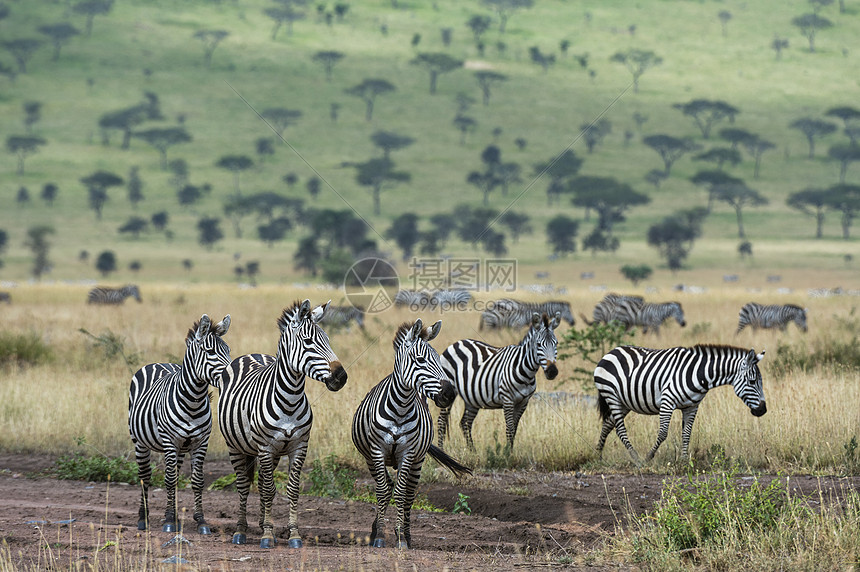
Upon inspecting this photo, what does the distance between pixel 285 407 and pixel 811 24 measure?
451 feet

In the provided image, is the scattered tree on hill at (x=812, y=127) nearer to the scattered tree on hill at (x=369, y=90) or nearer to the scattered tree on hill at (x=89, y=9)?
the scattered tree on hill at (x=369, y=90)

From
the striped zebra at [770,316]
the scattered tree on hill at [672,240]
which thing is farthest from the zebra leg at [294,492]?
the scattered tree on hill at [672,240]

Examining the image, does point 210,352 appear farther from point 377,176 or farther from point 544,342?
point 377,176

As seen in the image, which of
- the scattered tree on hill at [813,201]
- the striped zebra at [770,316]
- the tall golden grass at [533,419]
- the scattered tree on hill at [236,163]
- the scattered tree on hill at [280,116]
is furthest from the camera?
the scattered tree on hill at [280,116]

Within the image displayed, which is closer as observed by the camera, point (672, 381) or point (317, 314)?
point (317, 314)

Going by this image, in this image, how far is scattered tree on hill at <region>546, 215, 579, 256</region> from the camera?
69125mm

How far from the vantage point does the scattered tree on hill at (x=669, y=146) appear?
8944 cm

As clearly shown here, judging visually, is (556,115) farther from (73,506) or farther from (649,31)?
(73,506)

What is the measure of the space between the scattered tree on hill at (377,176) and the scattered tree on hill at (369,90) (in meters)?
19.5

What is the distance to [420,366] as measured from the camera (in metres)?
6.79

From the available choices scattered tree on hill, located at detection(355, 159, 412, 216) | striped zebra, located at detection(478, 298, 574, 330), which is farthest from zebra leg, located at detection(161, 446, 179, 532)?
scattered tree on hill, located at detection(355, 159, 412, 216)

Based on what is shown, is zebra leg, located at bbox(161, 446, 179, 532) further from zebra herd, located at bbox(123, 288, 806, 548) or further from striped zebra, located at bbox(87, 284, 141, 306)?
striped zebra, located at bbox(87, 284, 141, 306)

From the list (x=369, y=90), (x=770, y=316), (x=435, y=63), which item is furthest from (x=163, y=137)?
(x=770, y=316)

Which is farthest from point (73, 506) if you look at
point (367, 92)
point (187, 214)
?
point (367, 92)
